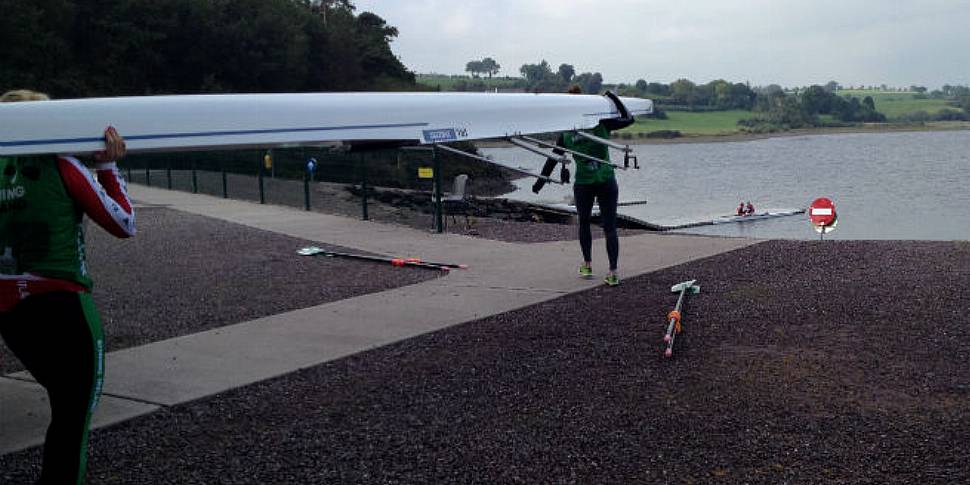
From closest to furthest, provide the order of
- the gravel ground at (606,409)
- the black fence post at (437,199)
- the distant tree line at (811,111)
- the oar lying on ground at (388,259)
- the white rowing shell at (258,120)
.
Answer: the white rowing shell at (258,120), the gravel ground at (606,409), the oar lying on ground at (388,259), the black fence post at (437,199), the distant tree line at (811,111)

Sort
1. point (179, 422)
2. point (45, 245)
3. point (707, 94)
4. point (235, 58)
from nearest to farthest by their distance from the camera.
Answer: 1. point (45, 245)
2. point (179, 422)
3. point (235, 58)
4. point (707, 94)

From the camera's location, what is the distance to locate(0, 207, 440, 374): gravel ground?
27.0ft

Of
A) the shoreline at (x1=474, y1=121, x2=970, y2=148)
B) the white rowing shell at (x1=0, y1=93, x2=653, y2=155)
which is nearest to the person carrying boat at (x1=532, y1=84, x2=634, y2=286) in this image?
the white rowing shell at (x1=0, y1=93, x2=653, y2=155)

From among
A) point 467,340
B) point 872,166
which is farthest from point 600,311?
point 872,166

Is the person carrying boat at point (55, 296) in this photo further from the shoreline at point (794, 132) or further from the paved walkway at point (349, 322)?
the shoreline at point (794, 132)

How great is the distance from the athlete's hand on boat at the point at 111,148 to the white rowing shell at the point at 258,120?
36mm

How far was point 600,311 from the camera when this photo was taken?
823 cm

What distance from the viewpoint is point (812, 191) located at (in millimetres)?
46500

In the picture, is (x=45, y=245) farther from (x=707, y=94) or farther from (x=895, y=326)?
(x=707, y=94)

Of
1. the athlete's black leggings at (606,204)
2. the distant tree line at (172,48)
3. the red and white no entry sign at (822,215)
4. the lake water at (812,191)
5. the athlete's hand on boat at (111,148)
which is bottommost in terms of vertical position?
the lake water at (812,191)

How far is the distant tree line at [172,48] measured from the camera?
4406 cm

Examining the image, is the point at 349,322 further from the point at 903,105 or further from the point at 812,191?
the point at 903,105

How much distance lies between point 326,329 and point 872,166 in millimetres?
66807

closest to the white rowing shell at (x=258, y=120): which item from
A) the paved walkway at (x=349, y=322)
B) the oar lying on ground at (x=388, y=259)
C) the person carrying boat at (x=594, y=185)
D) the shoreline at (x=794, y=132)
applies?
the person carrying boat at (x=594, y=185)
